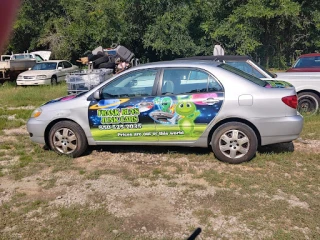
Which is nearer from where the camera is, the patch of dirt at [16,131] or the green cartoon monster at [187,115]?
the green cartoon monster at [187,115]

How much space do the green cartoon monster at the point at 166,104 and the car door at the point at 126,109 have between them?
16 centimetres

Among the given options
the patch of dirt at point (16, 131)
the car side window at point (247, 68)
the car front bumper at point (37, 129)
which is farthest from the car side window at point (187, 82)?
the patch of dirt at point (16, 131)

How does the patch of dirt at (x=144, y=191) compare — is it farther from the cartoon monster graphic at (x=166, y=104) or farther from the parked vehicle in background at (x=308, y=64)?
the parked vehicle in background at (x=308, y=64)

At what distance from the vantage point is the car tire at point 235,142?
4.89 metres

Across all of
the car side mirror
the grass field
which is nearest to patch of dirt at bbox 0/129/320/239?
the grass field

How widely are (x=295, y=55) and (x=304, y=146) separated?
18.7 meters

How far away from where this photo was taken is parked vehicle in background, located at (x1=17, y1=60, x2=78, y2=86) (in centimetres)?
1661

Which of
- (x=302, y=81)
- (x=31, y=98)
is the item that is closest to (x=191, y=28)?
(x=31, y=98)

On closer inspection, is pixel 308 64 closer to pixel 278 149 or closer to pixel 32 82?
pixel 278 149

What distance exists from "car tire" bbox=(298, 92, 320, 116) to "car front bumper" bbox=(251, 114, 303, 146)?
3275 mm

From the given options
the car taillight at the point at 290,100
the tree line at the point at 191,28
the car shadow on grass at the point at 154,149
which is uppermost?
the tree line at the point at 191,28

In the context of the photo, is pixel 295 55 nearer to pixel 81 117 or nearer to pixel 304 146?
pixel 304 146

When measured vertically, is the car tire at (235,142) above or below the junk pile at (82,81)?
below

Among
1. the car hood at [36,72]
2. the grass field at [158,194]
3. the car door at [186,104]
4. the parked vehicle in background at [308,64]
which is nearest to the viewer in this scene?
the grass field at [158,194]
